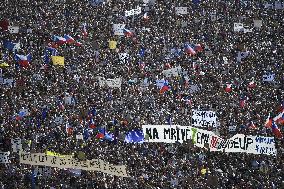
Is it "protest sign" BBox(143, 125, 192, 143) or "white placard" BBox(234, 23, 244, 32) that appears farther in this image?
"white placard" BBox(234, 23, 244, 32)

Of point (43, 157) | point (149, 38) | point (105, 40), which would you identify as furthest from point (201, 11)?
point (43, 157)

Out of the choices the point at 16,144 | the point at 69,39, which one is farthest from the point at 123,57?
the point at 16,144

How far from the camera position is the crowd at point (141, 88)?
21.9 metres

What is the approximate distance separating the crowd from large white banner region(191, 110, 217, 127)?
0.39 meters

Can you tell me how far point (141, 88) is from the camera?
25.1m

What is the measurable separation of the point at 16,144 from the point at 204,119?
25.8ft

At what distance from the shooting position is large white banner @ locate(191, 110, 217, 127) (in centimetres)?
2330

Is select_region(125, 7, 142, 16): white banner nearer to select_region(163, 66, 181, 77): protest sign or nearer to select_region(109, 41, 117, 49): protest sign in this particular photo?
select_region(109, 41, 117, 49): protest sign

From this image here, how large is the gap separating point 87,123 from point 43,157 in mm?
2703

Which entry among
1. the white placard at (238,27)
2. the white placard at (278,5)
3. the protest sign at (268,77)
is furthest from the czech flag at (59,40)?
the white placard at (278,5)

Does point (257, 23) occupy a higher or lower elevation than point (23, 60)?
higher

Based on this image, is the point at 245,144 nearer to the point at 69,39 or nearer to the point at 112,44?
the point at 112,44

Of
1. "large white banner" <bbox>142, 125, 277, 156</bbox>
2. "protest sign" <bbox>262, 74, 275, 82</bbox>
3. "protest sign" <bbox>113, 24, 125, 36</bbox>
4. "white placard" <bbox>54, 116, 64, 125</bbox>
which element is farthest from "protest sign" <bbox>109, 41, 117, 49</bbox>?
"protest sign" <bbox>262, 74, 275, 82</bbox>

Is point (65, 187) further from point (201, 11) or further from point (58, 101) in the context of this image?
point (201, 11)
